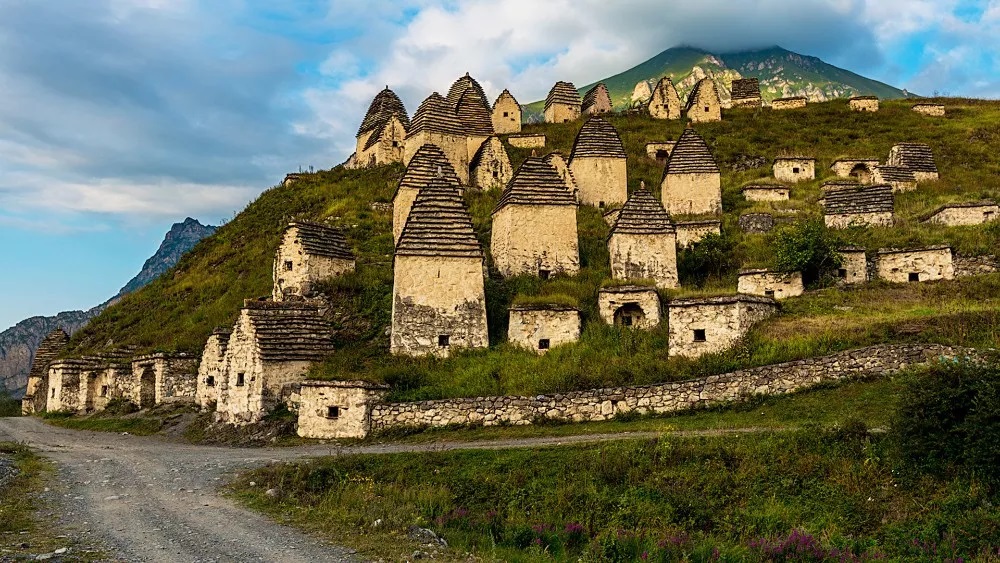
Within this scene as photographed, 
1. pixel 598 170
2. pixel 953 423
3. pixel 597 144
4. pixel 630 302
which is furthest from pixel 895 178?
pixel 953 423

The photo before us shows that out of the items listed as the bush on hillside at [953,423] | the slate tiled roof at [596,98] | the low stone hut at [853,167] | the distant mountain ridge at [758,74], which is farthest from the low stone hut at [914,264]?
the distant mountain ridge at [758,74]

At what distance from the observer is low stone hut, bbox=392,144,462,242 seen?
33250 millimetres

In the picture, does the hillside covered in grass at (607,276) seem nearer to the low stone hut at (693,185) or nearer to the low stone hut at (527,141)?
the low stone hut at (527,141)

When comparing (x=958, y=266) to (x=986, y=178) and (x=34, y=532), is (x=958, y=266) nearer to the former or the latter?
(x=986, y=178)

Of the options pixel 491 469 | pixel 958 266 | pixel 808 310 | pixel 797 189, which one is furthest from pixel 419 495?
pixel 797 189

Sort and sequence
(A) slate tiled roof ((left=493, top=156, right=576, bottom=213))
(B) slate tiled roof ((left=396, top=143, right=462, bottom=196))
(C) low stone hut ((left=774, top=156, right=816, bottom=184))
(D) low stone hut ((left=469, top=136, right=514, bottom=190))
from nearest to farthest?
(A) slate tiled roof ((left=493, top=156, right=576, bottom=213)) → (B) slate tiled roof ((left=396, top=143, right=462, bottom=196)) → (D) low stone hut ((left=469, top=136, right=514, bottom=190)) → (C) low stone hut ((left=774, top=156, right=816, bottom=184))

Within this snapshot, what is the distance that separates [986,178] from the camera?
138ft

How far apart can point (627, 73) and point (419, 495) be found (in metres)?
164

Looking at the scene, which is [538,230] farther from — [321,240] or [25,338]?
[25,338]

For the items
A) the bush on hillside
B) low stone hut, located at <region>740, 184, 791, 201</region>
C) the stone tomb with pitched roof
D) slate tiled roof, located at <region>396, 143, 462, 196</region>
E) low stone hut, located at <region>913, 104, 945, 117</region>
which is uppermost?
low stone hut, located at <region>913, 104, 945, 117</region>

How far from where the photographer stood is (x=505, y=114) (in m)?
58.3

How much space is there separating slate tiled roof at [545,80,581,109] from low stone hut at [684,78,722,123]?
9.37 metres

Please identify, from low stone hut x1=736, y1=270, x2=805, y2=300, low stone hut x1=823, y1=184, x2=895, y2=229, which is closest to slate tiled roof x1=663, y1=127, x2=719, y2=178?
low stone hut x1=823, y1=184, x2=895, y2=229

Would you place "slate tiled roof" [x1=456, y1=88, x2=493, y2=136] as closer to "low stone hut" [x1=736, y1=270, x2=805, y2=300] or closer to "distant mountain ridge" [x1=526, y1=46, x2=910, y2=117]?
"low stone hut" [x1=736, y1=270, x2=805, y2=300]
